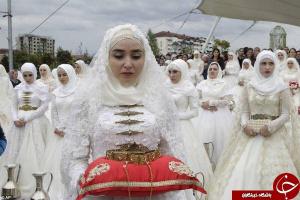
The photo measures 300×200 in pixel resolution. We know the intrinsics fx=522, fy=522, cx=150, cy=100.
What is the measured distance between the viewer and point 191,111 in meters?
7.68

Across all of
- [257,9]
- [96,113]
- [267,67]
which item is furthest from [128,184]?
[257,9]

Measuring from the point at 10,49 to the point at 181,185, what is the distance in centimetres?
1222

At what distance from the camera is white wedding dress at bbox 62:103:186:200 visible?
2891 millimetres

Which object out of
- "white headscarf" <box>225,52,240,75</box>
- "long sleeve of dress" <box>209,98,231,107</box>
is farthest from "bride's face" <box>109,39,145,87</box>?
"white headscarf" <box>225,52,240,75</box>

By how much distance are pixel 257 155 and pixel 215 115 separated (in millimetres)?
2942

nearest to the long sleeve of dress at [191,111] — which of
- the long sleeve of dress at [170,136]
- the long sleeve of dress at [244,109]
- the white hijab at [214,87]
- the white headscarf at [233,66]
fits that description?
the long sleeve of dress at [244,109]

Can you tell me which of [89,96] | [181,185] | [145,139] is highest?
[89,96]

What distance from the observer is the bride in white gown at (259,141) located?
6.02 meters

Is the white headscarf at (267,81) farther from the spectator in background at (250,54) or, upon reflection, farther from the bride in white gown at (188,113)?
the spectator in background at (250,54)

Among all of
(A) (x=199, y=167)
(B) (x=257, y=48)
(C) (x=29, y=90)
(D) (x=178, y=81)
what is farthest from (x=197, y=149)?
(B) (x=257, y=48)

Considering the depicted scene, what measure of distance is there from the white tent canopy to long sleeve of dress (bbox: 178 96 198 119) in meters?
6.10

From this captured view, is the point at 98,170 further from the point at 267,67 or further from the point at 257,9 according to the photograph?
the point at 257,9

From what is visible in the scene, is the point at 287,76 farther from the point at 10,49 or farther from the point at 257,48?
the point at 10,49

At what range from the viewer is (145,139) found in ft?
9.58
